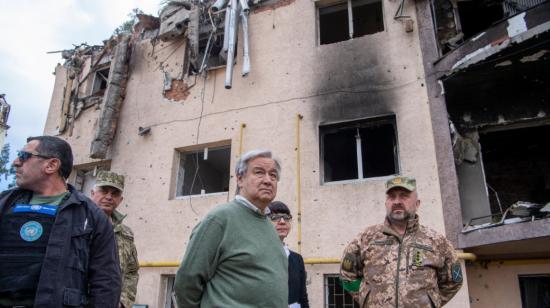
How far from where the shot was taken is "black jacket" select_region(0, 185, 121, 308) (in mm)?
1954

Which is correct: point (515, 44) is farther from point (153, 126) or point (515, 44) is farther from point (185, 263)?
point (153, 126)

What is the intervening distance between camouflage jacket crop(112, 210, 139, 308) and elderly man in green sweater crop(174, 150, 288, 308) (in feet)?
5.59

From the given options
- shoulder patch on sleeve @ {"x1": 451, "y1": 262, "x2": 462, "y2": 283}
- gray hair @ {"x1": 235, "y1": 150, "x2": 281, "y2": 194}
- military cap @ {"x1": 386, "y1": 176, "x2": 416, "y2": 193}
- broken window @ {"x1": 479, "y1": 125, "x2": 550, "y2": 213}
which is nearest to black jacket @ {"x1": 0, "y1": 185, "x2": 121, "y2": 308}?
gray hair @ {"x1": 235, "y1": 150, "x2": 281, "y2": 194}

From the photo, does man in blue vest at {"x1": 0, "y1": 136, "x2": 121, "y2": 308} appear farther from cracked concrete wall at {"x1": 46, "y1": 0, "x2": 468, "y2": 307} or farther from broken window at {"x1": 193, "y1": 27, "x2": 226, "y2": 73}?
broken window at {"x1": 193, "y1": 27, "x2": 226, "y2": 73}

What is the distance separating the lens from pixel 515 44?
568 cm

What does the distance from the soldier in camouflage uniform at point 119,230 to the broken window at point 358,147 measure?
387 cm

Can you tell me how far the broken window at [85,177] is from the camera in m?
9.02

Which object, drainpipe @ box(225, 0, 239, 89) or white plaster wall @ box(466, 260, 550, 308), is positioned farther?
drainpipe @ box(225, 0, 239, 89)

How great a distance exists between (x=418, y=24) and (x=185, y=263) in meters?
6.53

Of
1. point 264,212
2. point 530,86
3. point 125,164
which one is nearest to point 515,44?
point 530,86

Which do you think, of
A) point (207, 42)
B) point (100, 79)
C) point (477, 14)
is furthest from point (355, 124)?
point (100, 79)

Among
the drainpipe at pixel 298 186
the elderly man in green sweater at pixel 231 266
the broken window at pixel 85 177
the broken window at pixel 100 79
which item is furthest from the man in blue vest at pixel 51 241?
the broken window at pixel 100 79

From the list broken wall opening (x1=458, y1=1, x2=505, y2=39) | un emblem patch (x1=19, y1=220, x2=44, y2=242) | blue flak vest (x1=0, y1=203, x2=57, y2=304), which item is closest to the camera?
blue flak vest (x1=0, y1=203, x2=57, y2=304)

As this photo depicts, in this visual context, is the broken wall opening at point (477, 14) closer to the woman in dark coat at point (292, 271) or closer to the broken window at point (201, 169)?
the broken window at point (201, 169)
